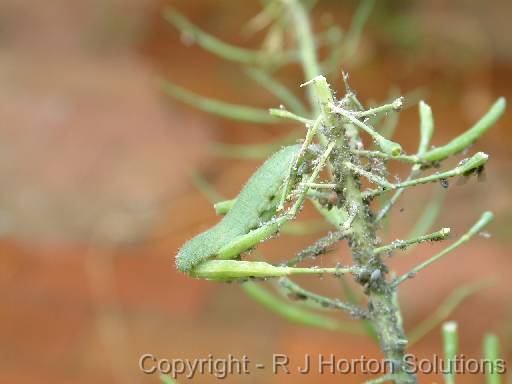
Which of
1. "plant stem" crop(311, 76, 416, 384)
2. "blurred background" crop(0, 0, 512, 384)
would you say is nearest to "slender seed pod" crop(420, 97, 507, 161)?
"plant stem" crop(311, 76, 416, 384)

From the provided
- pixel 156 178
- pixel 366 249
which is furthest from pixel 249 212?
pixel 156 178

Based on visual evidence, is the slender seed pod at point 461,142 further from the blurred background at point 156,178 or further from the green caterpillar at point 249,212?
the blurred background at point 156,178

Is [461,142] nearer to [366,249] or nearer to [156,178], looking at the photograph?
[366,249]

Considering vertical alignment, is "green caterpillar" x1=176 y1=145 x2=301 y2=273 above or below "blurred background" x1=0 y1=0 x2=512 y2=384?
→ below

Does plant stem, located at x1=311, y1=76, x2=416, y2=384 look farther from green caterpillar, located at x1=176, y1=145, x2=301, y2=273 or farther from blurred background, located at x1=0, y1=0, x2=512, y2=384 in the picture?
blurred background, located at x1=0, y1=0, x2=512, y2=384

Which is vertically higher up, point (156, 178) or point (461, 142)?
point (156, 178)

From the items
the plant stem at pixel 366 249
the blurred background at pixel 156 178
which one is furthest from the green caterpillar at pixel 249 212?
the blurred background at pixel 156 178
